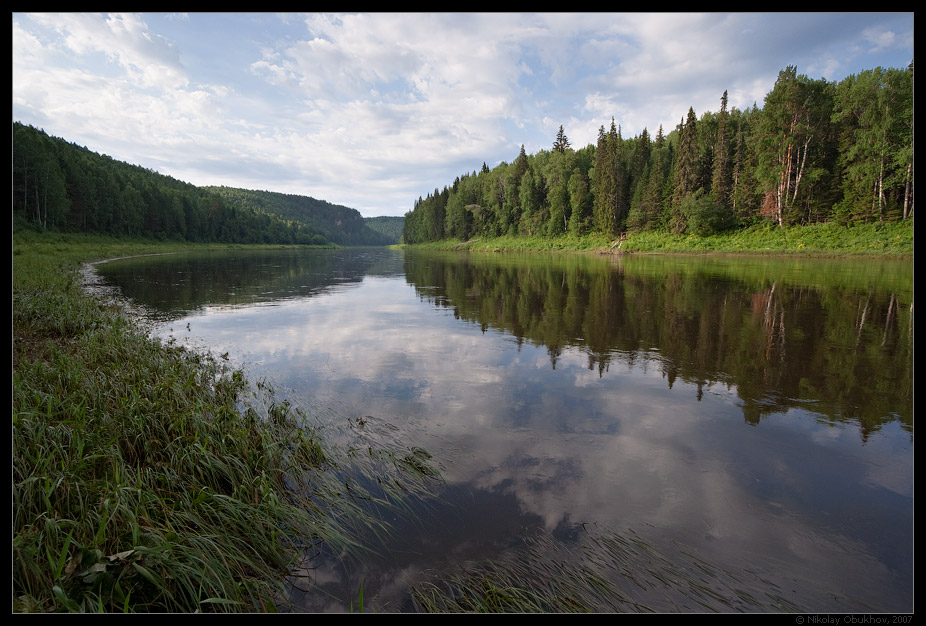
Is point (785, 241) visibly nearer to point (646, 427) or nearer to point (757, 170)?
point (757, 170)

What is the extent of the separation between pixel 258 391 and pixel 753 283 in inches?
905

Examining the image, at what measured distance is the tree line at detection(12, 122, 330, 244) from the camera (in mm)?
59781

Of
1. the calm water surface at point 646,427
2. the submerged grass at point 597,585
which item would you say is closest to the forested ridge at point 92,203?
the calm water surface at point 646,427

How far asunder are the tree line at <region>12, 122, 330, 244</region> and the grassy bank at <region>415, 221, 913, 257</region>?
217 feet

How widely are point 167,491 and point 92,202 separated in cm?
9266

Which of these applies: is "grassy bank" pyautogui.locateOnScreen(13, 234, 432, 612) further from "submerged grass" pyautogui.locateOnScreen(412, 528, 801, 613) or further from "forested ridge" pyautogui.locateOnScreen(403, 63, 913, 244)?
"forested ridge" pyautogui.locateOnScreen(403, 63, 913, 244)

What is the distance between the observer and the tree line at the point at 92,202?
196ft

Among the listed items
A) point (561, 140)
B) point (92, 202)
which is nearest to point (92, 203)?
point (92, 202)

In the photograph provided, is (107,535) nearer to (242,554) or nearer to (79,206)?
Answer: (242,554)

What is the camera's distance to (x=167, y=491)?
399 centimetres

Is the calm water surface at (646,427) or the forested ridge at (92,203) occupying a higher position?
the forested ridge at (92,203)

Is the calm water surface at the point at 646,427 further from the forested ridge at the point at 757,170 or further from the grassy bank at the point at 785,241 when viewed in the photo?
the forested ridge at the point at 757,170

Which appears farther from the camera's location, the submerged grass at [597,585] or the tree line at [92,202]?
the tree line at [92,202]

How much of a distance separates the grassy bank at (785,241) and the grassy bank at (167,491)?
43.8 meters
